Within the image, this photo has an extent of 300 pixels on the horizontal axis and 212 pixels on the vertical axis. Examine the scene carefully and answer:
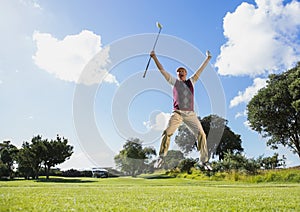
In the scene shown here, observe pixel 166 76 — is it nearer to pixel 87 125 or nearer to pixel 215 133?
pixel 87 125

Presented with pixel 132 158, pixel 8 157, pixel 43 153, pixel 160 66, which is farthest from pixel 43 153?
pixel 160 66

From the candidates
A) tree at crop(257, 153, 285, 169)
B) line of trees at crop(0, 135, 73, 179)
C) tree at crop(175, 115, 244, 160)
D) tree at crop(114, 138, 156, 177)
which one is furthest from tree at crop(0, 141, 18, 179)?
tree at crop(257, 153, 285, 169)

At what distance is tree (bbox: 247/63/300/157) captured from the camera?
34.2 metres

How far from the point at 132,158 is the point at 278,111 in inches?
705

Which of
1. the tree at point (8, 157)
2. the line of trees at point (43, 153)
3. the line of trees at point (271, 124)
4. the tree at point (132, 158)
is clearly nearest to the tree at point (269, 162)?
the line of trees at point (271, 124)

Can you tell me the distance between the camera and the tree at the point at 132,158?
93.0 ft

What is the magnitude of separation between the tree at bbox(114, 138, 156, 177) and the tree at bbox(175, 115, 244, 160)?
9.25m

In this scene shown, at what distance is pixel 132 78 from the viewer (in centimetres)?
1625

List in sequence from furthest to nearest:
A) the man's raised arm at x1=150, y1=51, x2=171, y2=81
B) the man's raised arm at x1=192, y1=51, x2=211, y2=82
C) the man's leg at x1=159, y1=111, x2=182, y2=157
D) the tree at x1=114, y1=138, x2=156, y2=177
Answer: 1. the tree at x1=114, y1=138, x2=156, y2=177
2. the man's raised arm at x1=192, y1=51, x2=211, y2=82
3. the man's raised arm at x1=150, y1=51, x2=171, y2=81
4. the man's leg at x1=159, y1=111, x2=182, y2=157

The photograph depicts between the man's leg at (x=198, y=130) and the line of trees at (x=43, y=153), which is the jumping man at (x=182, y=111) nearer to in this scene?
the man's leg at (x=198, y=130)

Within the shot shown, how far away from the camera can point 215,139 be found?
155 feet

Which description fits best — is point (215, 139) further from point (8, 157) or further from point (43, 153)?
point (8, 157)

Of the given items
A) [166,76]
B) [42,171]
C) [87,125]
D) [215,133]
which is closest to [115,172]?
[42,171]

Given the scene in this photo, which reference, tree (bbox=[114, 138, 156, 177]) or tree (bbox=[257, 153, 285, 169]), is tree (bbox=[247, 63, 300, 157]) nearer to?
tree (bbox=[257, 153, 285, 169])
